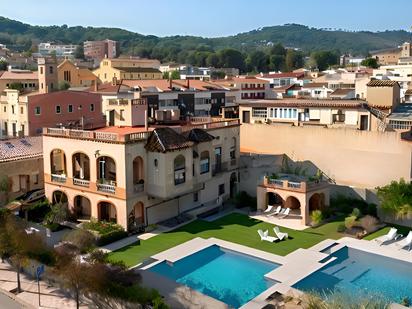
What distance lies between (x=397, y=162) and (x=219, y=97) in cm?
4722

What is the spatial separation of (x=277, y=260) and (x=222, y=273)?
2.80 m

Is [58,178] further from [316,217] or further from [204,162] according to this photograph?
[316,217]

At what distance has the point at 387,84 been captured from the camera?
1655 inches

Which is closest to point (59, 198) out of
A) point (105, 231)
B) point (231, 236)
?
point (105, 231)

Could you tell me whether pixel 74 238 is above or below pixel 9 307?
above

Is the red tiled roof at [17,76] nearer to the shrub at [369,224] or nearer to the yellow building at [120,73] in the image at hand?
the yellow building at [120,73]

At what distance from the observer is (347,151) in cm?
3684

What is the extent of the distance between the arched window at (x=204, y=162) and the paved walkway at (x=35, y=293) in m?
13.8

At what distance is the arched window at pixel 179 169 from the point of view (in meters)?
30.4

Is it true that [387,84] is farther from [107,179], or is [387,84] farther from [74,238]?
[74,238]

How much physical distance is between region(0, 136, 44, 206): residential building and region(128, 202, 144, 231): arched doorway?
842 cm

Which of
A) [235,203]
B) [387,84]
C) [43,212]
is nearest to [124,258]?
[43,212]

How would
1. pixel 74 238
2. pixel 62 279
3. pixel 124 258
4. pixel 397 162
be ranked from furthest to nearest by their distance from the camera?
pixel 397 162 < pixel 124 258 < pixel 74 238 < pixel 62 279

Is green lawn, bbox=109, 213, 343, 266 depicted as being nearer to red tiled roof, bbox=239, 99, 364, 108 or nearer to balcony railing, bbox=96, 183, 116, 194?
balcony railing, bbox=96, 183, 116, 194
